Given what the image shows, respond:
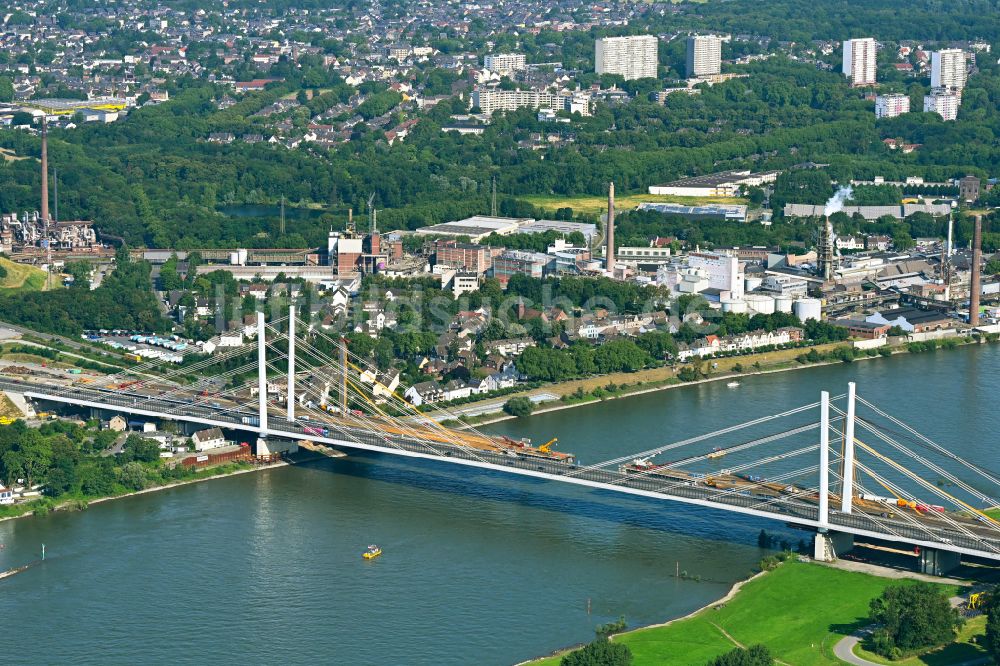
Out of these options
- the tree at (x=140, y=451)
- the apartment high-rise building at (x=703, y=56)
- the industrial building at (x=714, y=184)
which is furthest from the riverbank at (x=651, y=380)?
the apartment high-rise building at (x=703, y=56)

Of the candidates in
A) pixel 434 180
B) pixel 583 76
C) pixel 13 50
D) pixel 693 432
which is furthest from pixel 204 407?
pixel 13 50

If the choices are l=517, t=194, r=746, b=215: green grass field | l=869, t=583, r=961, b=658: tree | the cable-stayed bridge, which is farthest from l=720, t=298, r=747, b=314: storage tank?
l=869, t=583, r=961, b=658: tree

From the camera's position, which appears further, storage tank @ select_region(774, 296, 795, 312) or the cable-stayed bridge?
storage tank @ select_region(774, 296, 795, 312)

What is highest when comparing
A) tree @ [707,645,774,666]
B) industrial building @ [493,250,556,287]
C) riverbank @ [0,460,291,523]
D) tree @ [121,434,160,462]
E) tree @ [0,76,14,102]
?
tree @ [0,76,14,102]

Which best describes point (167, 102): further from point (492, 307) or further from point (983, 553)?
point (983, 553)

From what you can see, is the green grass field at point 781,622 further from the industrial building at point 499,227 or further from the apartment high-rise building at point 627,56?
the apartment high-rise building at point 627,56

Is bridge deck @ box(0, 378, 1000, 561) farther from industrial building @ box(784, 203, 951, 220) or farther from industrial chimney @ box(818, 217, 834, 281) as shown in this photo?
industrial building @ box(784, 203, 951, 220)

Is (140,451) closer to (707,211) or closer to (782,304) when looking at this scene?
(782,304)
